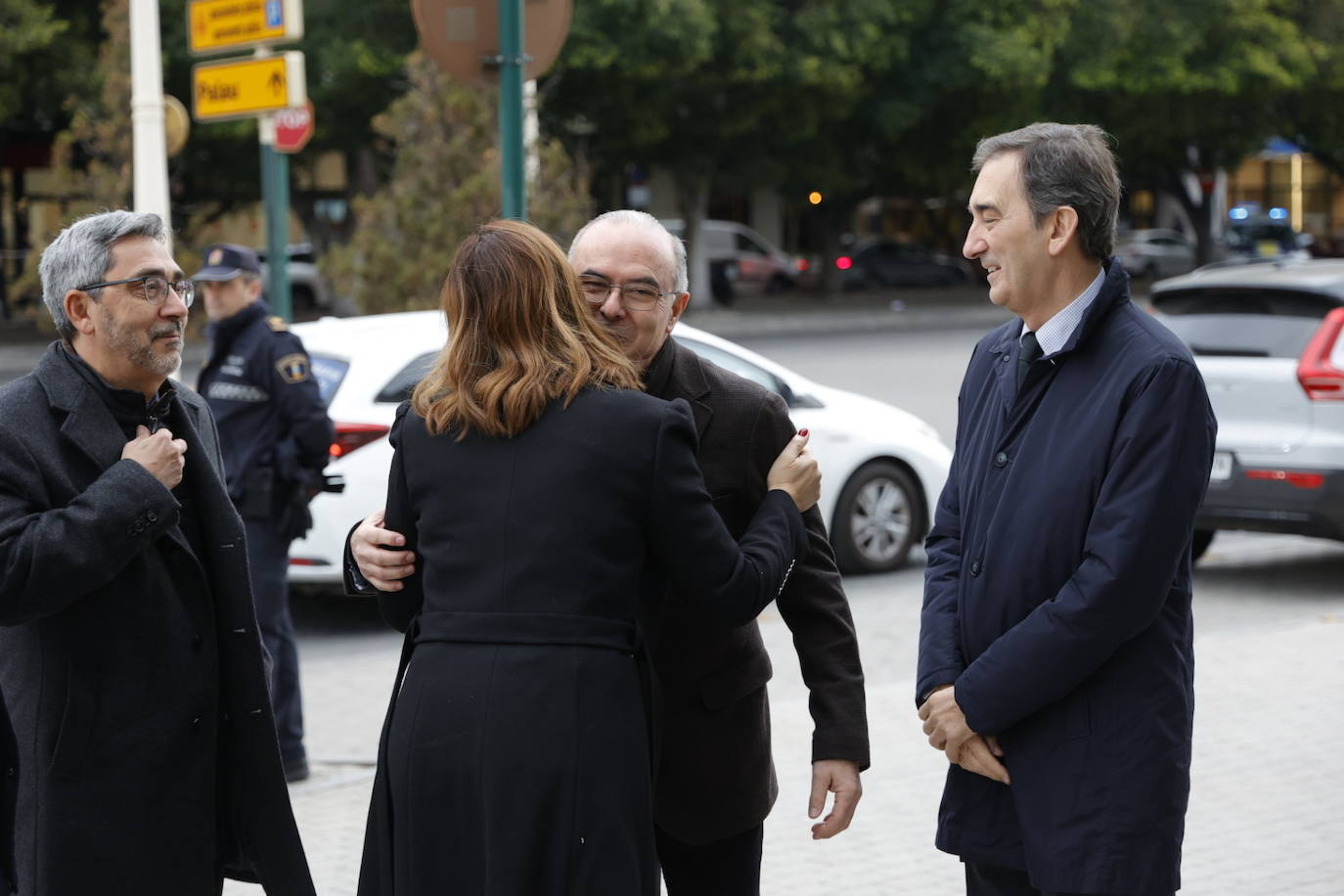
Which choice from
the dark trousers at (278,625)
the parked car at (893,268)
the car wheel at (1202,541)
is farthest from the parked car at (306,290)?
the dark trousers at (278,625)

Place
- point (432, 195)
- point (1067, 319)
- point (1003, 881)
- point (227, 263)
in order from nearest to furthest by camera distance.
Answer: point (1067, 319) → point (1003, 881) → point (227, 263) → point (432, 195)

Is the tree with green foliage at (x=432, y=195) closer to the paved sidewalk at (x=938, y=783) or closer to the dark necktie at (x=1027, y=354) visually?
the paved sidewalk at (x=938, y=783)

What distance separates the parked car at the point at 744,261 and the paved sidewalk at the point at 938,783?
34.0 metres

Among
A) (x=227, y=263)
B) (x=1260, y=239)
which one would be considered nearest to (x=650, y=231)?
(x=227, y=263)

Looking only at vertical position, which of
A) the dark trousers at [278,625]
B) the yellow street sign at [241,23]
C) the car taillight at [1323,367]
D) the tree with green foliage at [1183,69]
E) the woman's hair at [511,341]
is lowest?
the dark trousers at [278,625]

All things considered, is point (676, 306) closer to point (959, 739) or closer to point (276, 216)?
point (959, 739)

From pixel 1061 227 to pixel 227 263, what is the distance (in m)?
4.40

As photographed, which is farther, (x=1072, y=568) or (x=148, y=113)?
(x=148, y=113)

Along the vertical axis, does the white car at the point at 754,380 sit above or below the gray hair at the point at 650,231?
below

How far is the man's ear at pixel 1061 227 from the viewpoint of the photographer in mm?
3027

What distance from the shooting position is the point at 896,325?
108 ft

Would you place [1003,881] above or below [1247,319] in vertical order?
below

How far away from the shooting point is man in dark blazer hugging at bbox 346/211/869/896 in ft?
10.4

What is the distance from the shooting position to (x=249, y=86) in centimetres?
1091
